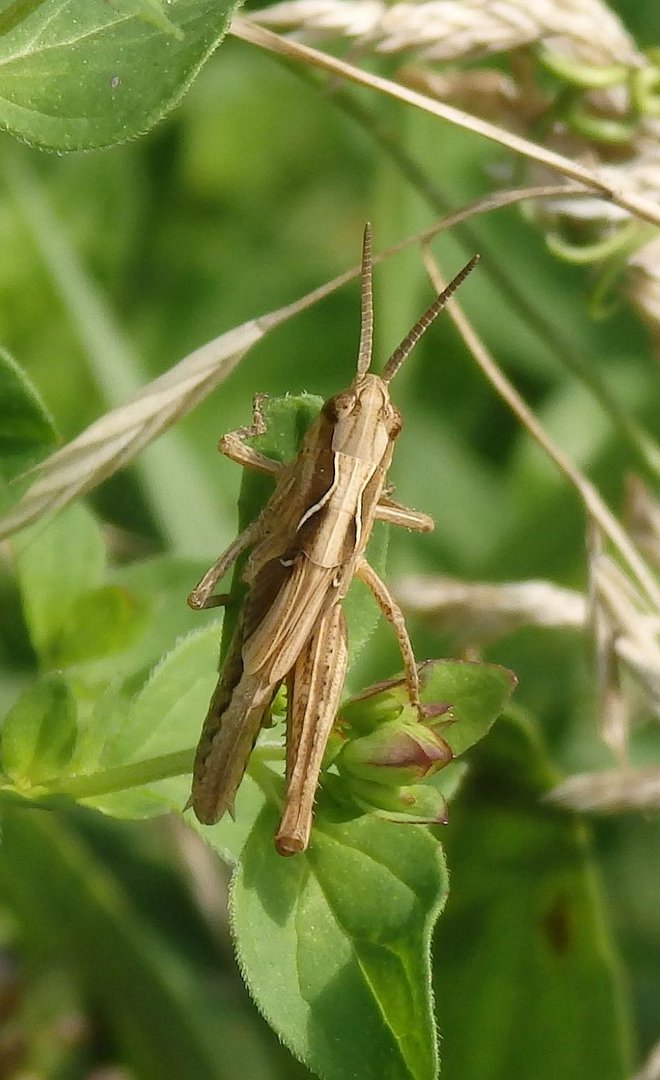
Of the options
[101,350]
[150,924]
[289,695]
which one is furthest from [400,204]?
[289,695]

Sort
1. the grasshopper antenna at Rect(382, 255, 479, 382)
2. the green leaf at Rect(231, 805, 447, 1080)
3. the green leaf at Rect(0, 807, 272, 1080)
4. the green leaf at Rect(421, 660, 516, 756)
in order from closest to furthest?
the green leaf at Rect(231, 805, 447, 1080) < the green leaf at Rect(421, 660, 516, 756) < the grasshopper antenna at Rect(382, 255, 479, 382) < the green leaf at Rect(0, 807, 272, 1080)

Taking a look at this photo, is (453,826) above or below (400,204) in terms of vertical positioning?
below

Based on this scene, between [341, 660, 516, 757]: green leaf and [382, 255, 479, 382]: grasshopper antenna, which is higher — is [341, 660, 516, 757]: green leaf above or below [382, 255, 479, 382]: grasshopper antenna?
Result: below

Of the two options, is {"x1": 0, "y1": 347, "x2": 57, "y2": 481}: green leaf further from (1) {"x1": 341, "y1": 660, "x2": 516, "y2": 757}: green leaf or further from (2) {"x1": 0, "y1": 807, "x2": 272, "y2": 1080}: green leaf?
(2) {"x1": 0, "y1": 807, "x2": 272, "y2": 1080}: green leaf

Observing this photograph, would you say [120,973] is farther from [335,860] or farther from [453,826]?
[335,860]

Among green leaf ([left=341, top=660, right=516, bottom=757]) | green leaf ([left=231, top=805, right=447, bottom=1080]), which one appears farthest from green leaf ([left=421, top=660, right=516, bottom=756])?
green leaf ([left=231, top=805, right=447, bottom=1080])
